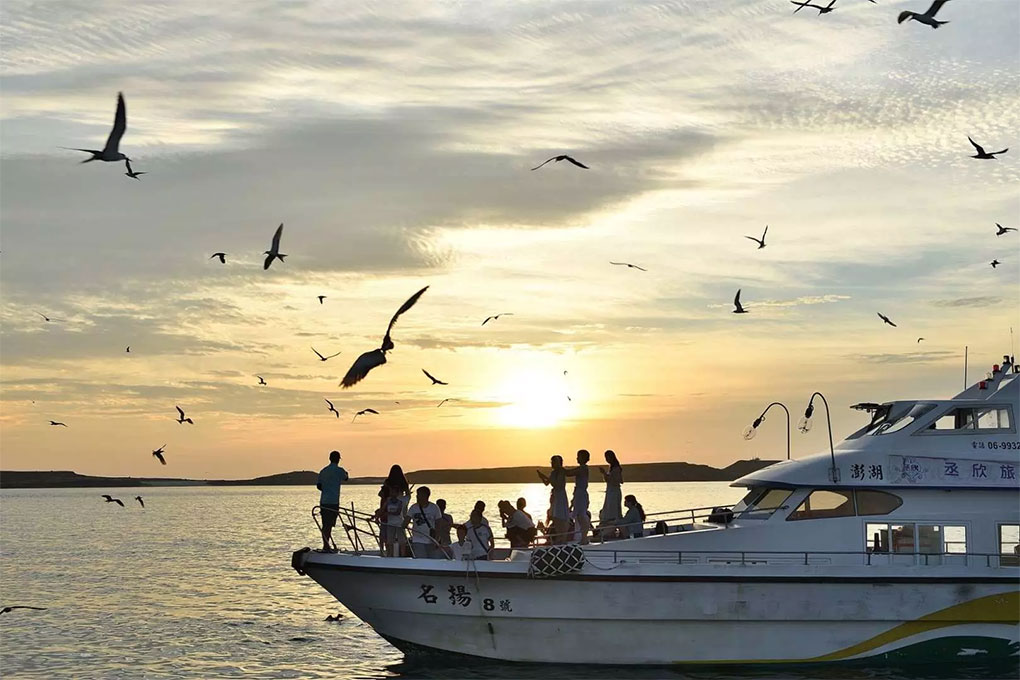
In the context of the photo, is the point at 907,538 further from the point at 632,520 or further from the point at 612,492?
the point at 612,492

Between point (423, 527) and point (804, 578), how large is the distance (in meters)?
5.73

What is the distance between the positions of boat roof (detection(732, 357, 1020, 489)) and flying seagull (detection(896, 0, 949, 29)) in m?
5.50

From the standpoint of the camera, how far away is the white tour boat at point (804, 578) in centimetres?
1730

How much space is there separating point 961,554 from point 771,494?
283cm

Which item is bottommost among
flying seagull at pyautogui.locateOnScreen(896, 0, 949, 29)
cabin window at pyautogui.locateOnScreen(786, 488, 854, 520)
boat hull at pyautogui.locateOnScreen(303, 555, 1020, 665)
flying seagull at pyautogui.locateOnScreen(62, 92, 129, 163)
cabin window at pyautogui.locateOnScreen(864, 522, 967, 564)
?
boat hull at pyautogui.locateOnScreen(303, 555, 1020, 665)

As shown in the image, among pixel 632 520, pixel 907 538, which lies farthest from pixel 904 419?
pixel 632 520

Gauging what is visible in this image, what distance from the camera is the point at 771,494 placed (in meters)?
18.3

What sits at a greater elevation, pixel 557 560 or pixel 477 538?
pixel 477 538

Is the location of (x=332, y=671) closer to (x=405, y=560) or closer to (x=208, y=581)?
(x=405, y=560)

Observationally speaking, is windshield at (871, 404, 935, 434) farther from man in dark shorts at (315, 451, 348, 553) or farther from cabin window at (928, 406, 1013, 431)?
man in dark shorts at (315, 451, 348, 553)

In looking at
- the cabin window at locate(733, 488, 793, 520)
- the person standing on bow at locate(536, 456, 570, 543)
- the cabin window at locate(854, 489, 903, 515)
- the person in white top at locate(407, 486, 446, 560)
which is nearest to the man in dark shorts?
the person in white top at locate(407, 486, 446, 560)

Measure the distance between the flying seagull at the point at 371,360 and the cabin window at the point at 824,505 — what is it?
6505 millimetres

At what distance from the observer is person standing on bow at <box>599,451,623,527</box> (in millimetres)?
18062

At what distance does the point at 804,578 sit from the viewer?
56.4ft
